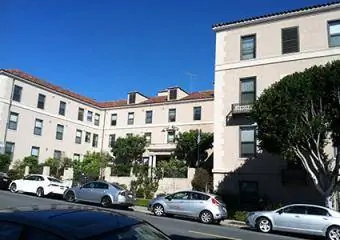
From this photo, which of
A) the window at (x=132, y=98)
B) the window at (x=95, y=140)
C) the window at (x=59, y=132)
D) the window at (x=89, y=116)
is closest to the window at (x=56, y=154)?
the window at (x=59, y=132)

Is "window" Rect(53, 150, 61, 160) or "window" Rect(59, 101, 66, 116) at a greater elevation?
"window" Rect(59, 101, 66, 116)

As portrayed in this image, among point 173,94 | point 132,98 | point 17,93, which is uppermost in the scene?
point 132,98

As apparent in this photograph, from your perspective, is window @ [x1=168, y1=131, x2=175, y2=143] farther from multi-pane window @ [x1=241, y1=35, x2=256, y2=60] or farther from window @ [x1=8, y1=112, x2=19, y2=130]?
multi-pane window @ [x1=241, y1=35, x2=256, y2=60]

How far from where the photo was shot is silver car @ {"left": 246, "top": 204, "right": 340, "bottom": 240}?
17328 mm

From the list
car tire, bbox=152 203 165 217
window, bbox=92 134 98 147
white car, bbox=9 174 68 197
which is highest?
window, bbox=92 134 98 147

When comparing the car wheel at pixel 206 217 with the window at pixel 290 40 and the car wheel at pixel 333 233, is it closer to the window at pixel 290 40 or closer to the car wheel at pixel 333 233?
the car wheel at pixel 333 233

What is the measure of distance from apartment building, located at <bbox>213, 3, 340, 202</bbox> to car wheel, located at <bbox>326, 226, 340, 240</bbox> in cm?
676

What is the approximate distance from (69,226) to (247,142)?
23.4m

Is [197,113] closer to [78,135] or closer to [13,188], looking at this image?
[78,135]

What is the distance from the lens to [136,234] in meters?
4.15

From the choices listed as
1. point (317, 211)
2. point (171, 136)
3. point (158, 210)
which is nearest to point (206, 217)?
point (158, 210)

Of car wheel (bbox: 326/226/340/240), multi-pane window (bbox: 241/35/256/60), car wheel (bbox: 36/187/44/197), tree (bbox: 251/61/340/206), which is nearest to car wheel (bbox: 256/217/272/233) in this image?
car wheel (bbox: 326/226/340/240)

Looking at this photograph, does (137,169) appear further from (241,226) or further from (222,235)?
(222,235)

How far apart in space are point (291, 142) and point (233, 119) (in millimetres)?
7136
